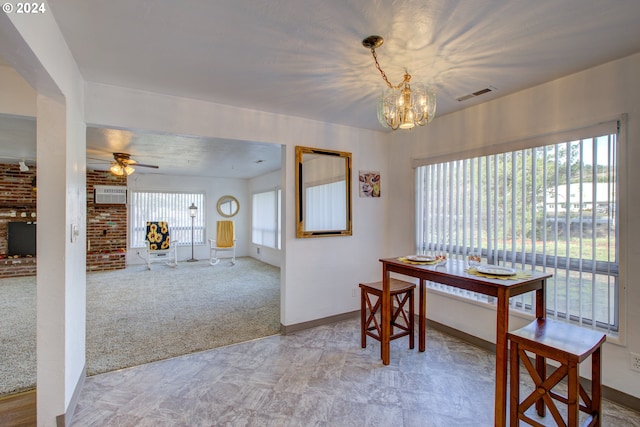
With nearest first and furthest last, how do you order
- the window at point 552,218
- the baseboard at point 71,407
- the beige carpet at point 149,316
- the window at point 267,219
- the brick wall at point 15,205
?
the baseboard at point 71,407, the window at point 552,218, the beige carpet at point 149,316, the brick wall at point 15,205, the window at point 267,219

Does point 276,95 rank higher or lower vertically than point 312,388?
higher

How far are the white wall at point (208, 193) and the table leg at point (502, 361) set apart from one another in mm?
7631

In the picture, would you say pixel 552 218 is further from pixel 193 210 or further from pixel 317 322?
pixel 193 210

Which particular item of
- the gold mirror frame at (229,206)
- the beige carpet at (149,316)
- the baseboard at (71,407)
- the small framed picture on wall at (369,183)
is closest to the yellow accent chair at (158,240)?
the beige carpet at (149,316)

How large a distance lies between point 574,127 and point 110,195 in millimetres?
7825

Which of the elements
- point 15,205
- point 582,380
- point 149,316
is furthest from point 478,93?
point 15,205

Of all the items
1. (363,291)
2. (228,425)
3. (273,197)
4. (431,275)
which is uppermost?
(273,197)

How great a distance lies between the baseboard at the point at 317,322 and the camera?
3.23 m

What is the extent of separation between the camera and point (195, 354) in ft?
9.18

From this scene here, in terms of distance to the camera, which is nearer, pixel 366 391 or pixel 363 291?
pixel 366 391

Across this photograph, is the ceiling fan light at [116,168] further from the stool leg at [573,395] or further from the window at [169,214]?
the stool leg at [573,395]

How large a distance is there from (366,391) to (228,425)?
3.14 feet

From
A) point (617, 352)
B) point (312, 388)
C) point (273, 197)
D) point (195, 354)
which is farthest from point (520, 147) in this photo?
point (273, 197)

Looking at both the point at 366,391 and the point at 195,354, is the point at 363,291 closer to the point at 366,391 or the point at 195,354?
the point at 366,391
